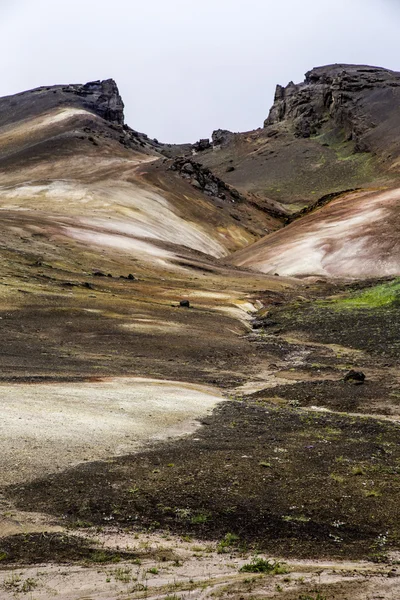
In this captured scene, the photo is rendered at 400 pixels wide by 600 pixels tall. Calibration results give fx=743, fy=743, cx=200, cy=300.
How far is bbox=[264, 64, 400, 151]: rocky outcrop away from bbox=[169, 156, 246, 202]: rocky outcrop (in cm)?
4058

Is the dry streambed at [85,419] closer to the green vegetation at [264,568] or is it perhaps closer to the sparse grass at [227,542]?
the sparse grass at [227,542]

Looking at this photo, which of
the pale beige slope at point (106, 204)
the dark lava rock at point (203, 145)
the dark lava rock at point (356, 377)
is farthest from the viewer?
the dark lava rock at point (203, 145)

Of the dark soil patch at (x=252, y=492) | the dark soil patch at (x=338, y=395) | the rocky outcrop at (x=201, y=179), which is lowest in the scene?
the dark soil patch at (x=338, y=395)

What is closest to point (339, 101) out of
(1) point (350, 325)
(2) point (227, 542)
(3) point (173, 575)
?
(1) point (350, 325)

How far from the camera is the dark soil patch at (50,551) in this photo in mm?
10211

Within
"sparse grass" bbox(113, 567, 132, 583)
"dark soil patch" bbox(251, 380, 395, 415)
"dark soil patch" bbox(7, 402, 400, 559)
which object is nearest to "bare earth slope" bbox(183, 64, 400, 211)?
"dark soil patch" bbox(251, 380, 395, 415)

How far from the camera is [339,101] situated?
496 feet

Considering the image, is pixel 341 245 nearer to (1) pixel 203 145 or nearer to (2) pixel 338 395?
(2) pixel 338 395

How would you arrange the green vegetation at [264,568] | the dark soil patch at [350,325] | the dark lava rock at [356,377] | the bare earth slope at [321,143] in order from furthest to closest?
1. the bare earth slope at [321,143]
2. the dark soil patch at [350,325]
3. the dark lava rock at [356,377]
4. the green vegetation at [264,568]

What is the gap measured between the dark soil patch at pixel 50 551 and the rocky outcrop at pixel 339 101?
130 meters

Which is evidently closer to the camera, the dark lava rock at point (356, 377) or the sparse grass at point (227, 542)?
the sparse grass at point (227, 542)

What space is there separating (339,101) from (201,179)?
6102 centimetres

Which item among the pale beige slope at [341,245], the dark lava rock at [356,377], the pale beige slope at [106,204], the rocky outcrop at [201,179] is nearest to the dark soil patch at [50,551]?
the dark lava rock at [356,377]

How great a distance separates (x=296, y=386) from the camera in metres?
25.8
